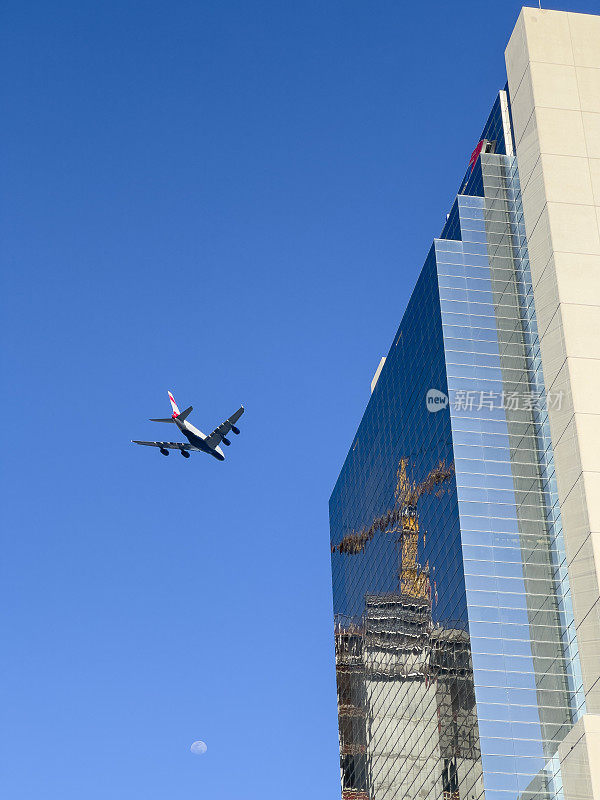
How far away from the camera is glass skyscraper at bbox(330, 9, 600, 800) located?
231 feet

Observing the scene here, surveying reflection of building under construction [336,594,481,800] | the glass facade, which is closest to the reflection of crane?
the glass facade

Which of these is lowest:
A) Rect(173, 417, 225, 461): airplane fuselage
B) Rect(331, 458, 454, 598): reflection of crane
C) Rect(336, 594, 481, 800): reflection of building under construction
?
Rect(336, 594, 481, 800): reflection of building under construction

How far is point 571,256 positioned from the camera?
74188mm

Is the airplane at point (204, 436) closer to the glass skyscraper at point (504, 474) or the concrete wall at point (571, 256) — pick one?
the glass skyscraper at point (504, 474)

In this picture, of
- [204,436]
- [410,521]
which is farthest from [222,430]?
[410,521]

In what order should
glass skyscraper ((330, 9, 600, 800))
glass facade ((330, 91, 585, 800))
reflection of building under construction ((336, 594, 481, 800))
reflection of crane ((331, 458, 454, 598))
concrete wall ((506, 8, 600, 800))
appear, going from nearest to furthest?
concrete wall ((506, 8, 600, 800)), glass skyscraper ((330, 9, 600, 800)), glass facade ((330, 91, 585, 800)), reflection of building under construction ((336, 594, 481, 800)), reflection of crane ((331, 458, 454, 598))

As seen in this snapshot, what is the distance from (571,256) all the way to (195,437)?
52.1 metres

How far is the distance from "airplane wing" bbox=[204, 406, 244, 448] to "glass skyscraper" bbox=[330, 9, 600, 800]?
65.3ft

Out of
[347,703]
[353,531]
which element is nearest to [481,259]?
[353,531]

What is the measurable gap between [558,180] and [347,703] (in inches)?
2371

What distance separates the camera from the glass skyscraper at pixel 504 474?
70.3 meters

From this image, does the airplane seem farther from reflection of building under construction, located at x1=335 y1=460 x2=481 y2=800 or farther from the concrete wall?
the concrete wall

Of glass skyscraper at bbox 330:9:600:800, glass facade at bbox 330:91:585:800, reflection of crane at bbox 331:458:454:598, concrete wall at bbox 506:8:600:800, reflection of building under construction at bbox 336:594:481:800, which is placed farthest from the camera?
reflection of crane at bbox 331:458:454:598

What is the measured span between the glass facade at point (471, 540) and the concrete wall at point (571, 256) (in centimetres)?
640
